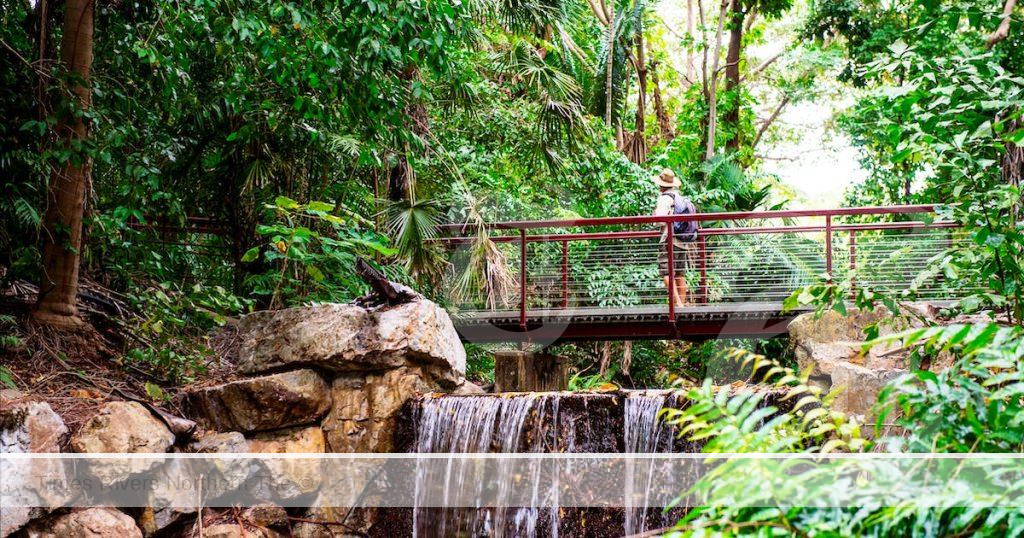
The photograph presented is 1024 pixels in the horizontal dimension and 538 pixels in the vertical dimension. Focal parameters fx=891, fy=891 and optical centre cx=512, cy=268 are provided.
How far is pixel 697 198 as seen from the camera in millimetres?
13352

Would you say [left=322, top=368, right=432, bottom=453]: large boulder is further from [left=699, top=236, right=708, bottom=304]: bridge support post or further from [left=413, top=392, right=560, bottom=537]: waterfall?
[left=699, top=236, right=708, bottom=304]: bridge support post

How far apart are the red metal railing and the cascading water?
269cm

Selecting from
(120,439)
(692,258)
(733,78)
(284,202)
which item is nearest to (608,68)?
(733,78)

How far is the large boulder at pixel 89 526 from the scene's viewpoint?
493cm

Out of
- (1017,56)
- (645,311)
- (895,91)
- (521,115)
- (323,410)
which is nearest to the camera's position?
(895,91)

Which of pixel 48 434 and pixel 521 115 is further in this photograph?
pixel 521 115

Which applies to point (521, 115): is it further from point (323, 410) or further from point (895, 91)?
point (895, 91)

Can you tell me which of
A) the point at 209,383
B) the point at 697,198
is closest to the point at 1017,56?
the point at 697,198

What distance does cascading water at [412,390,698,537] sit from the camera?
617 cm

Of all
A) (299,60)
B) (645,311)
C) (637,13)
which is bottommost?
(645,311)

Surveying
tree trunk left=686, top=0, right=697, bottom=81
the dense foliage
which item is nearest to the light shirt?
the dense foliage

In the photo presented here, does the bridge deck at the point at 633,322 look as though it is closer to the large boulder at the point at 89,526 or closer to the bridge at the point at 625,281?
the bridge at the point at 625,281

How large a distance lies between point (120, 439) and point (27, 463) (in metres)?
0.57

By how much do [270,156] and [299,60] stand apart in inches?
76.6
